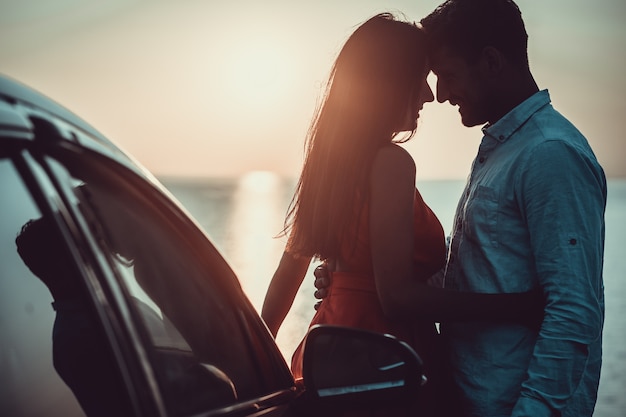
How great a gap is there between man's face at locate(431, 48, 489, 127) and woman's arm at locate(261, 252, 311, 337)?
0.85 m

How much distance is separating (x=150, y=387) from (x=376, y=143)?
146 centimetres

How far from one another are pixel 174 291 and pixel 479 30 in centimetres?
165

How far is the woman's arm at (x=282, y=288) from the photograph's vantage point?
3039mm

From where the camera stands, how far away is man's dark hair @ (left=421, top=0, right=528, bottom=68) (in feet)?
8.94

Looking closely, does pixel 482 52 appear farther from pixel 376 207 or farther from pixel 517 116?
pixel 376 207

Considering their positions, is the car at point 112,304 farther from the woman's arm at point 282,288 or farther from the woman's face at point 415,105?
the woman's arm at point 282,288

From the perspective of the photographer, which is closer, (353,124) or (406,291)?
(406,291)

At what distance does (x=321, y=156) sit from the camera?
2662 mm

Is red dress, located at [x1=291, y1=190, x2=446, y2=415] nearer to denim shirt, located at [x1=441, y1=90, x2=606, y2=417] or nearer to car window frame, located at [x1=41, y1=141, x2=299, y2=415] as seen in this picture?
denim shirt, located at [x1=441, y1=90, x2=606, y2=417]

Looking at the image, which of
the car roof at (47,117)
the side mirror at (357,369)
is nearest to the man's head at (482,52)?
the side mirror at (357,369)

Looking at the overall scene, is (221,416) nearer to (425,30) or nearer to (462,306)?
(462,306)

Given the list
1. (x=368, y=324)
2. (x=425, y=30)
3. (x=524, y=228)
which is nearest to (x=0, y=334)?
(x=368, y=324)

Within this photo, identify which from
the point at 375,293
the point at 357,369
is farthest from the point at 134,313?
the point at 375,293

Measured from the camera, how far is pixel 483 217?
2.59 meters
